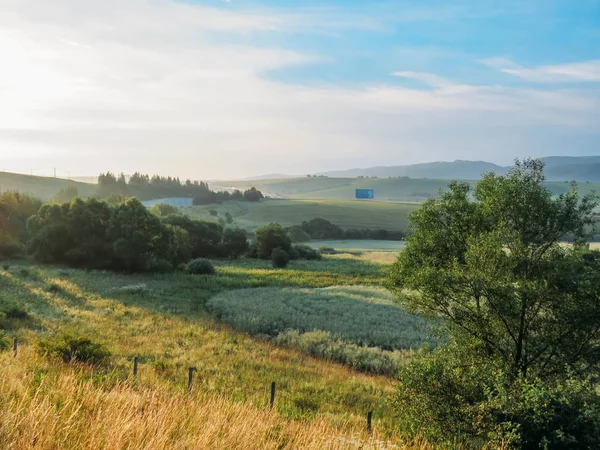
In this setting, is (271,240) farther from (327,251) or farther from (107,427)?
(107,427)

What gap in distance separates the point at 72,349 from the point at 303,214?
6303 inches

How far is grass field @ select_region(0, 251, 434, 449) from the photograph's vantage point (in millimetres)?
7242

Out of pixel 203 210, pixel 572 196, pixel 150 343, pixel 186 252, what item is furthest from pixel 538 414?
pixel 203 210

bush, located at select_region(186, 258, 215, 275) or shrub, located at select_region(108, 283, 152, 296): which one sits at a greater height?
shrub, located at select_region(108, 283, 152, 296)

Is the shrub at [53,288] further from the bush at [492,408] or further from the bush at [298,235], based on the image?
the bush at [298,235]

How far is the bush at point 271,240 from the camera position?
9294 centimetres

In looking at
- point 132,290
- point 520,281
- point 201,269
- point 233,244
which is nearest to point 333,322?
point 520,281

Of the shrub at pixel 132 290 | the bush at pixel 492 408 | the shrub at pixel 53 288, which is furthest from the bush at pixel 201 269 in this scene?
the bush at pixel 492 408

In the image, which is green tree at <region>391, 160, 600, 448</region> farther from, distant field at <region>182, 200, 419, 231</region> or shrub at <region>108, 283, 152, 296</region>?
distant field at <region>182, 200, 419, 231</region>

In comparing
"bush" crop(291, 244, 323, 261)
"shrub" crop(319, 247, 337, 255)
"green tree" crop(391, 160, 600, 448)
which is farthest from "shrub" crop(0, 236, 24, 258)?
"green tree" crop(391, 160, 600, 448)

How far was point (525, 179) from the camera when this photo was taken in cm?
2041

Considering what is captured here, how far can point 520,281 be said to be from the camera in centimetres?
1786

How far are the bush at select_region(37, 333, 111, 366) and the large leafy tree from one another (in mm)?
13125

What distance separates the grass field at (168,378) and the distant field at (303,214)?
96303mm
